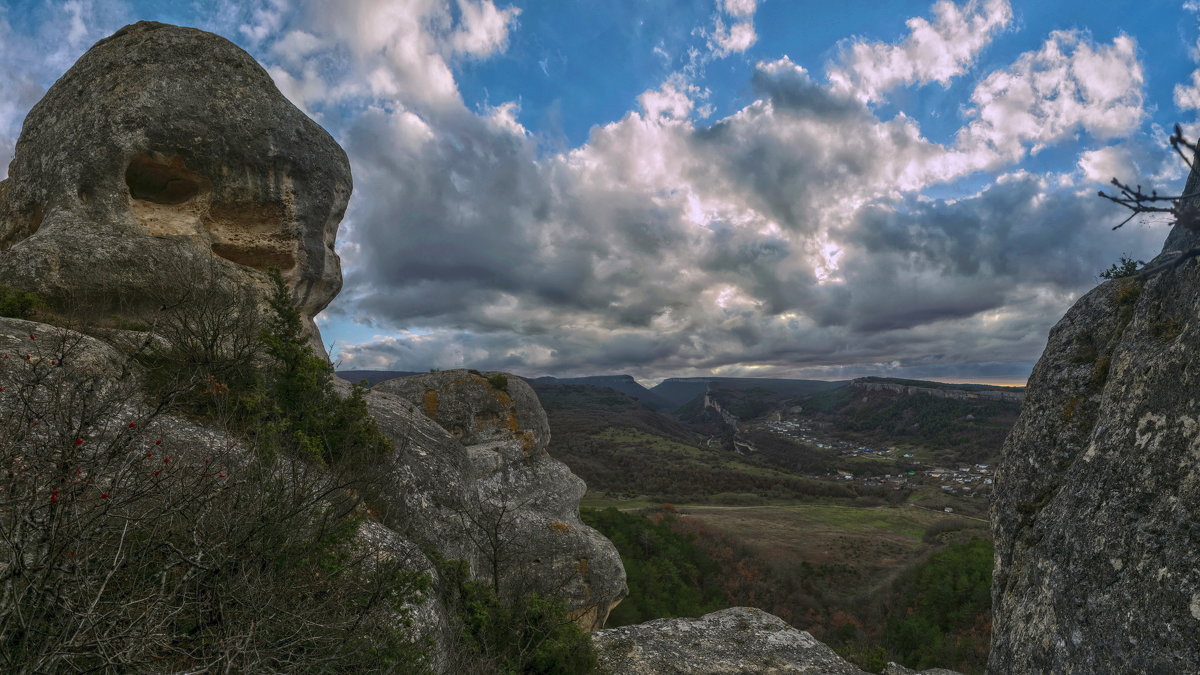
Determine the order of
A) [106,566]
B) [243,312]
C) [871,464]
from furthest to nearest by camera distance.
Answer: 1. [871,464]
2. [243,312]
3. [106,566]

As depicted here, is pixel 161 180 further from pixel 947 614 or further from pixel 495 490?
pixel 947 614

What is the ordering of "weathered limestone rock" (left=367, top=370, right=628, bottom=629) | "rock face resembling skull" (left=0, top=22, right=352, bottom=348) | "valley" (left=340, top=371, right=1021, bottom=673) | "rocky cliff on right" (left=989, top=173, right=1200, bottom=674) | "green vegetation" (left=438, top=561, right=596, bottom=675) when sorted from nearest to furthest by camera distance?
1. "rocky cliff on right" (left=989, top=173, right=1200, bottom=674)
2. "green vegetation" (left=438, top=561, right=596, bottom=675)
3. "rock face resembling skull" (left=0, top=22, right=352, bottom=348)
4. "weathered limestone rock" (left=367, top=370, right=628, bottom=629)
5. "valley" (left=340, top=371, right=1021, bottom=673)

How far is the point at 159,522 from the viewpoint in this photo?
6.19m

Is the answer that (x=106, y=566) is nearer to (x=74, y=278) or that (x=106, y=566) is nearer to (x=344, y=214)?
(x=74, y=278)

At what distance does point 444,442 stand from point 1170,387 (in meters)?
18.8

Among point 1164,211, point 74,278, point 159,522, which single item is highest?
point 74,278

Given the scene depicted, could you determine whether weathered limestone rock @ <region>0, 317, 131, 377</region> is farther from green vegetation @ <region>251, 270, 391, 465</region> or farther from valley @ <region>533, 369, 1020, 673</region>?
valley @ <region>533, 369, 1020, 673</region>

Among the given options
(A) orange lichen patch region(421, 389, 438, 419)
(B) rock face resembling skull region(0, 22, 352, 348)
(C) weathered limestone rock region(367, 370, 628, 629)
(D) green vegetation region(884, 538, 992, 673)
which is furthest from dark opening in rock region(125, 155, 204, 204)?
(D) green vegetation region(884, 538, 992, 673)

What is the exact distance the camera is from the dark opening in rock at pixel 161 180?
1599 cm

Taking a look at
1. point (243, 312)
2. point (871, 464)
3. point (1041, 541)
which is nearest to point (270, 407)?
point (243, 312)

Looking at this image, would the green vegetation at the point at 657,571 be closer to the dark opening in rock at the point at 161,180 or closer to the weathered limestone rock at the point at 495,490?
the weathered limestone rock at the point at 495,490

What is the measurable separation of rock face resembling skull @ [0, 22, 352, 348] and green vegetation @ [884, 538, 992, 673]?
34906 millimetres

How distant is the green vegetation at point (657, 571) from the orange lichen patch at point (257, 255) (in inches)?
919

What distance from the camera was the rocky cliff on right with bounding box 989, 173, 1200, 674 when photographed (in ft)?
18.6
